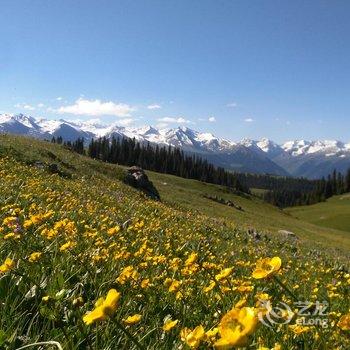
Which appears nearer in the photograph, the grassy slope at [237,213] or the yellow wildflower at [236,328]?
the yellow wildflower at [236,328]

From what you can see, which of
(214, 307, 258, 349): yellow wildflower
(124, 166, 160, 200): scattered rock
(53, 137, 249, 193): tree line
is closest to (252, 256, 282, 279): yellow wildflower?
(214, 307, 258, 349): yellow wildflower

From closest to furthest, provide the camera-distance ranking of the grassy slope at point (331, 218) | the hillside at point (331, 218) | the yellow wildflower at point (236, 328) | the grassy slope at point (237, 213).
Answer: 1. the yellow wildflower at point (236, 328)
2. the grassy slope at point (237, 213)
3. the hillside at point (331, 218)
4. the grassy slope at point (331, 218)

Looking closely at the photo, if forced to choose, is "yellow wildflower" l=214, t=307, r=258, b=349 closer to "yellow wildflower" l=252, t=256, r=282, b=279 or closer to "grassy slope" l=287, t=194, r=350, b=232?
"yellow wildflower" l=252, t=256, r=282, b=279

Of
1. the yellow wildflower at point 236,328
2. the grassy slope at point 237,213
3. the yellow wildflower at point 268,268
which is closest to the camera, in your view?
the yellow wildflower at point 236,328

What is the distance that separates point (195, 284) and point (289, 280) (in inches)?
112

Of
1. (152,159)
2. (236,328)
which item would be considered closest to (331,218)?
(152,159)

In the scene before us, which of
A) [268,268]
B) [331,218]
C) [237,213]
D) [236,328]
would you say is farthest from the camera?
[331,218]

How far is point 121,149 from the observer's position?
16938 centimetres

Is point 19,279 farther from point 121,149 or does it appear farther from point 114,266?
point 121,149

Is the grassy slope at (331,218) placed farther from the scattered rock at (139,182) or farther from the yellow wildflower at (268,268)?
the yellow wildflower at (268,268)

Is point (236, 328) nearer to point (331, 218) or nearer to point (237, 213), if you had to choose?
point (237, 213)

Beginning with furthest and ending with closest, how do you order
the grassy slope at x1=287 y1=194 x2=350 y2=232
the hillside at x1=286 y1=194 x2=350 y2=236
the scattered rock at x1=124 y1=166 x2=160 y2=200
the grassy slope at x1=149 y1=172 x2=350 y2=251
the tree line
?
the tree line → the grassy slope at x1=287 y1=194 x2=350 y2=232 → the hillside at x1=286 y1=194 x2=350 y2=236 → the grassy slope at x1=149 y1=172 x2=350 y2=251 → the scattered rock at x1=124 y1=166 x2=160 y2=200

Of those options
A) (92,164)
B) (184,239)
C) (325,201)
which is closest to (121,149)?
(325,201)

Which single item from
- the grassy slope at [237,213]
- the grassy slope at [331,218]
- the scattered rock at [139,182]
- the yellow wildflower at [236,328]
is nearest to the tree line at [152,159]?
the grassy slope at [331,218]
